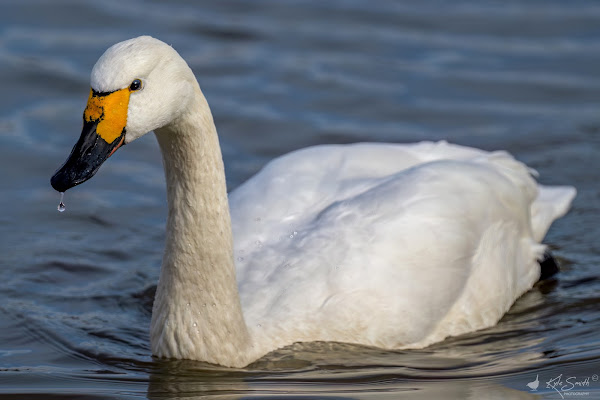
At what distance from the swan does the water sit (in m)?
0.16

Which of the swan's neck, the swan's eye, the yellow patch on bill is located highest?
the swan's eye

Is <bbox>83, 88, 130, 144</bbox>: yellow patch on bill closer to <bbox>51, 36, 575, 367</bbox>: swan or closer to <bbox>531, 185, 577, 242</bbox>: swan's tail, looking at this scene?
<bbox>51, 36, 575, 367</bbox>: swan

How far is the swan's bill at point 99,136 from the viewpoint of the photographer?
193 inches

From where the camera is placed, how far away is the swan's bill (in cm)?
490

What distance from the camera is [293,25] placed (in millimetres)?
12711

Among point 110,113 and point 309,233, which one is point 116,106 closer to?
point 110,113

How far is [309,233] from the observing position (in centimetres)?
648

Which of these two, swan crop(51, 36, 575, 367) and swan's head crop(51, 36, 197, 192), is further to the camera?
swan crop(51, 36, 575, 367)

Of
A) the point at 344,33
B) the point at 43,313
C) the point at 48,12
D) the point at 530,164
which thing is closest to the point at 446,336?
the point at 43,313
